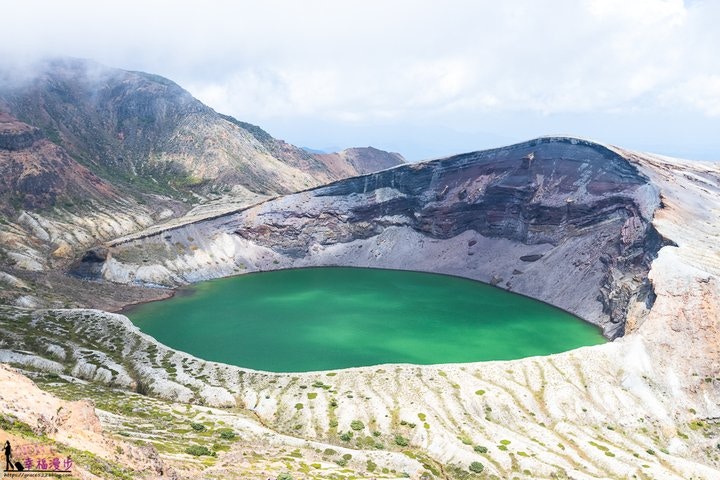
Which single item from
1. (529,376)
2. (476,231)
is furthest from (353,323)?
(476,231)

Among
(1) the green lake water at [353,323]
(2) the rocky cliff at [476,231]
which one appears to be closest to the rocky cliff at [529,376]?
(2) the rocky cliff at [476,231]

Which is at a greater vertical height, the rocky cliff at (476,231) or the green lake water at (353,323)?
the rocky cliff at (476,231)

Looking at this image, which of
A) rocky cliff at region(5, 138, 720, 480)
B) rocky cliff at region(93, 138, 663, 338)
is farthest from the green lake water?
rocky cliff at region(93, 138, 663, 338)

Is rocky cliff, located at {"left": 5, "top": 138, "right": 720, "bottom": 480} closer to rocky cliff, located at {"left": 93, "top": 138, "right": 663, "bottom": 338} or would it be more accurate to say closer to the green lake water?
rocky cliff, located at {"left": 93, "top": 138, "right": 663, "bottom": 338}

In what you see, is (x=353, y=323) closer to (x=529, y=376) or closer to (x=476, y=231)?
(x=529, y=376)

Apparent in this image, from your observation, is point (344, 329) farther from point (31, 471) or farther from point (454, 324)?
point (31, 471)

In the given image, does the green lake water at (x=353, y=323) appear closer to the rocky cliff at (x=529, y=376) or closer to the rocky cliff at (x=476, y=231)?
the rocky cliff at (x=529, y=376)

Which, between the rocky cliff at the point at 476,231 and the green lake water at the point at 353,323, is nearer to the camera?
the green lake water at the point at 353,323
